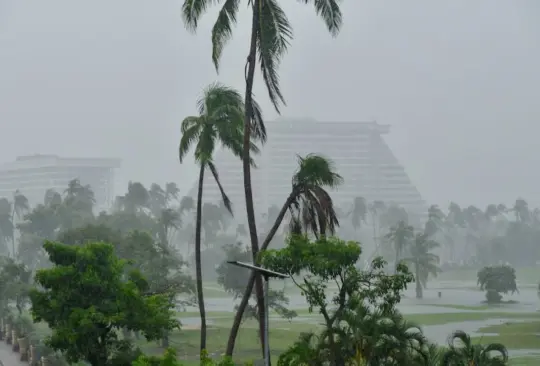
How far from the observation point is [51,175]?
18162 cm

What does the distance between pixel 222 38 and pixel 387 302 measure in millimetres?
6386

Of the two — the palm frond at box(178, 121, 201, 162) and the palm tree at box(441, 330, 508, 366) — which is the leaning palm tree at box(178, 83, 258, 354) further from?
the palm tree at box(441, 330, 508, 366)

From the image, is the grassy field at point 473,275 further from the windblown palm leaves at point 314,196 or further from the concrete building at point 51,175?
the concrete building at point 51,175

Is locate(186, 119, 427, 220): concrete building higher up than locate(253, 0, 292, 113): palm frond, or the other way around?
locate(186, 119, 427, 220): concrete building

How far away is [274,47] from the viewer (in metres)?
15.8

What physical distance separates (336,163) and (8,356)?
14079cm

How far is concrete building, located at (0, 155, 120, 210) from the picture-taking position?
180 metres

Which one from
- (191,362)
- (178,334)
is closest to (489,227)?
(178,334)

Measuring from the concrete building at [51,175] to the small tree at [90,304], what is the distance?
164131mm

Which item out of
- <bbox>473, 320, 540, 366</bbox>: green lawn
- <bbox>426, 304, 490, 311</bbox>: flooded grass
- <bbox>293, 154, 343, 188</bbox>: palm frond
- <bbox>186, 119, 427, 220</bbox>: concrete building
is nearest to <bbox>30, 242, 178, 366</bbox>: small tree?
<bbox>293, 154, 343, 188</bbox>: palm frond

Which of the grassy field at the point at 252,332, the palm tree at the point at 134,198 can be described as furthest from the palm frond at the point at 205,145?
the palm tree at the point at 134,198

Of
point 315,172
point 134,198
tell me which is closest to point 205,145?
point 315,172

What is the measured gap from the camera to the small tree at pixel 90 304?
14.3 metres

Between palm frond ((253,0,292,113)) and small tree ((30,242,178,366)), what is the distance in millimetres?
4550
